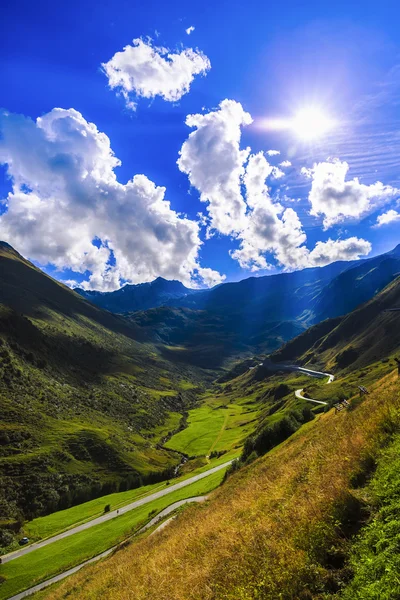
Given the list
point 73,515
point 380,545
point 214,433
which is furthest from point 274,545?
point 214,433

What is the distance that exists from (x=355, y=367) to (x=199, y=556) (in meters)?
182

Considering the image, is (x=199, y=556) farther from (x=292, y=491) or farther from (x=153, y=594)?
(x=292, y=491)

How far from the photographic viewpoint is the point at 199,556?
44.6 ft

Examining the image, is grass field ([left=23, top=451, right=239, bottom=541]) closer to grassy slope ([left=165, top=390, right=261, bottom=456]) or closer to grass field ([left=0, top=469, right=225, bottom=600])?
grass field ([left=0, top=469, right=225, bottom=600])

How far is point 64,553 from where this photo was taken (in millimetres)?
59125

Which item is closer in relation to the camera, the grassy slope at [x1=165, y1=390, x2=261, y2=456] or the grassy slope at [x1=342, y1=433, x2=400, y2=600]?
the grassy slope at [x1=342, y1=433, x2=400, y2=600]

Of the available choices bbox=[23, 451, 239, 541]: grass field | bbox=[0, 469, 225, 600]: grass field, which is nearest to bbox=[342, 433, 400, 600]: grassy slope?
bbox=[0, 469, 225, 600]: grass field

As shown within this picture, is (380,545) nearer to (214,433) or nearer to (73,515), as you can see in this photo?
(73,515)

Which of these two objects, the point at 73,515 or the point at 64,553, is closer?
the point at 64,553

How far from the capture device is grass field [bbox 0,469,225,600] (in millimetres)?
52375

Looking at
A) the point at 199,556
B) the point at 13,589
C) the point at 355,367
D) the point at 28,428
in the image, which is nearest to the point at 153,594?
the point at 199,556

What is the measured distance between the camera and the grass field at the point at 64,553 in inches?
2062

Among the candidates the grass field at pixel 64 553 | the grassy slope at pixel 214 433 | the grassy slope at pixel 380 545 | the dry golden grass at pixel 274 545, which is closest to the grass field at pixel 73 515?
the grass field at pixel 64 553

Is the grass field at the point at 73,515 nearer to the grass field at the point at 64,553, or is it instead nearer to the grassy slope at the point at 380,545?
the grass field at the point at 64,553
